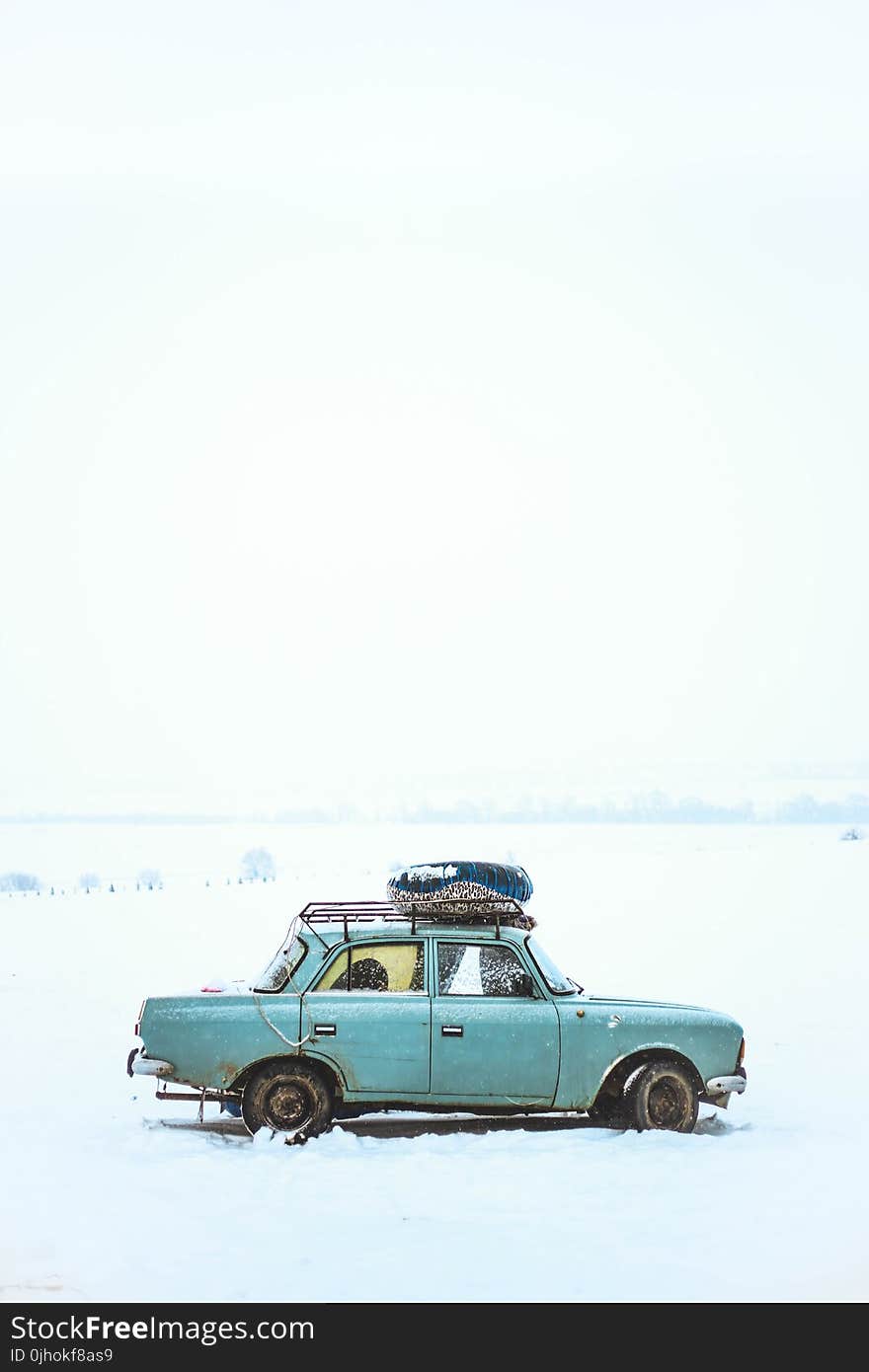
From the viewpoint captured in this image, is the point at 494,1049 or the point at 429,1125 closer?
the point at 494,1049

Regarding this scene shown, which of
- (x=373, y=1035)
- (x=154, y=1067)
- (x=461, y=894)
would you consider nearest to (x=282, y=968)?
(x=373, y=1035)

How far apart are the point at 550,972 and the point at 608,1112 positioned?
1114 millimetres

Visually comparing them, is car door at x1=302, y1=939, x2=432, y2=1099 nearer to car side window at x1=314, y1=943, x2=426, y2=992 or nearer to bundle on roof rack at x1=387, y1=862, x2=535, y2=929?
car side window at x1=314, y1=943, x2=426, y2=992

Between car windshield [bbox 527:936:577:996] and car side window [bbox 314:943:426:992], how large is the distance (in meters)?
0.87

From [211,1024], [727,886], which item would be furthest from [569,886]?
[211,1024]

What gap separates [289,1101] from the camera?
10.0m

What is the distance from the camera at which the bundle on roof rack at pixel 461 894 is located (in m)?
10.7

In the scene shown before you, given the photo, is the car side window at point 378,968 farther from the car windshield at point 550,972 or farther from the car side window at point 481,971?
the car windshield at point 550,972

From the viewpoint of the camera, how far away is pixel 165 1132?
1060 centimetres

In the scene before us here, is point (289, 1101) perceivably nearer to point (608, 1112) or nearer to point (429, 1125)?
point (429, 1125)

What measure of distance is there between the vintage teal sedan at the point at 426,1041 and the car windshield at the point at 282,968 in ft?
0.05

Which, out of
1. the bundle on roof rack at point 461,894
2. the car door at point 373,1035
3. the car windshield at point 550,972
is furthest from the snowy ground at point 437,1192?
the bundle on roof rack at point 461,894

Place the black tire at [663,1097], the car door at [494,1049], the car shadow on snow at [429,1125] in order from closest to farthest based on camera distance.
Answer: the car door at [494,1049] < the black tire at [663,1097] < the car shadow on snow at [429,1125]
